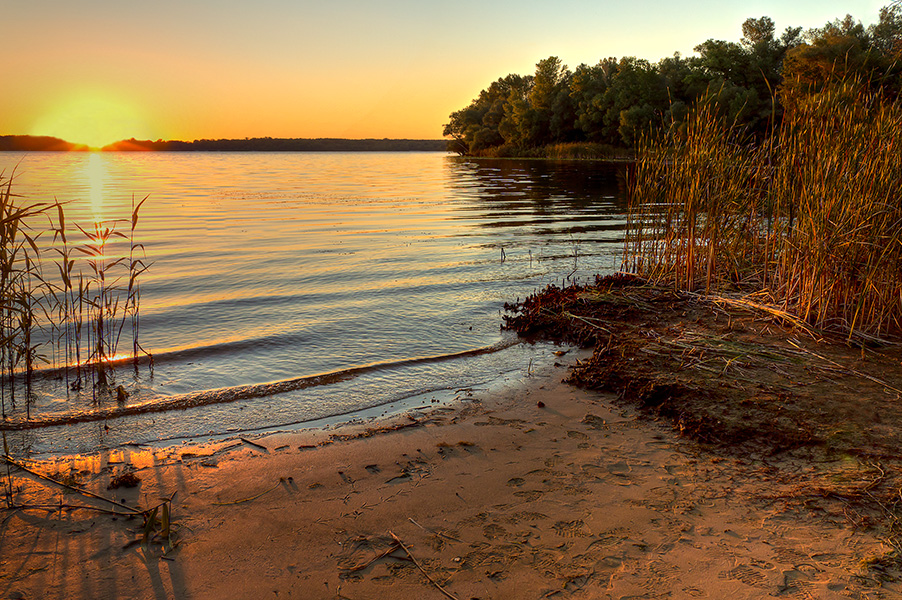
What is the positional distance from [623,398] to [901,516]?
7.75 ft

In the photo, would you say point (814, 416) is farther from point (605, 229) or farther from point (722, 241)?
point (605, 229)

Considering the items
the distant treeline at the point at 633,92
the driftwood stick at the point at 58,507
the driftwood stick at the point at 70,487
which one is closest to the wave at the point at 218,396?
the driftwood stick at the point at 70,487

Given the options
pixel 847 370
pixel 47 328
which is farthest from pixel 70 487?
pixel 847 370

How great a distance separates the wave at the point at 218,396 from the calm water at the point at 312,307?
0.09 ft

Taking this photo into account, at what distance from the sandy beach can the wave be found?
39.1 inches

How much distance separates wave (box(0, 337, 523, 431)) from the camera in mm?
5172

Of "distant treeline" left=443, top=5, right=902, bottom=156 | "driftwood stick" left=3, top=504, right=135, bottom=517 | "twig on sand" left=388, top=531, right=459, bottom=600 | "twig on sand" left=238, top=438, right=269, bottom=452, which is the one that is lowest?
"twig on sand" left=388, top=531, right=459, bottom=600

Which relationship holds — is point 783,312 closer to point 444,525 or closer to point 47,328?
point 444,525

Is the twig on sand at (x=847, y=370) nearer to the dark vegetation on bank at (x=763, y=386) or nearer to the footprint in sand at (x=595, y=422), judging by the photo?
the dark vegetation on bank at (x=763, y=386)

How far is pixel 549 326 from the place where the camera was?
26.0 feet

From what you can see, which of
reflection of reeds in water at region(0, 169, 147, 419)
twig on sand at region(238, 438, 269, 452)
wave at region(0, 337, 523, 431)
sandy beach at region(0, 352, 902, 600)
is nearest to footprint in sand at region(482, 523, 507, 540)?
sandy beach at region(0, 352, 902, 600)

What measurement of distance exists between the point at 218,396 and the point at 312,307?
364cm

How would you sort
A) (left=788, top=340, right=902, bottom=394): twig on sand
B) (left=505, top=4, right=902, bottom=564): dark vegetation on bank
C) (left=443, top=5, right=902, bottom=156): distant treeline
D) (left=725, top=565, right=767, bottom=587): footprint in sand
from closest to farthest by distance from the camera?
1. (left=725, top=565, right=767, bottom=587): footprint in sand
2. (left=505, top=4, right=902, bottom=564): dark vegetation on bank
3. (left=788, top=340, right=902, bottom=394): twig on sand
4. (left=443, top=5, right=902, bottom=156): distant treeline

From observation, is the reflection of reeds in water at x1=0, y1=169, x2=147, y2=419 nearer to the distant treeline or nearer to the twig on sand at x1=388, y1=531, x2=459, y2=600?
the twig on sand at x1=388, y1=531, x2=459, y2=600
